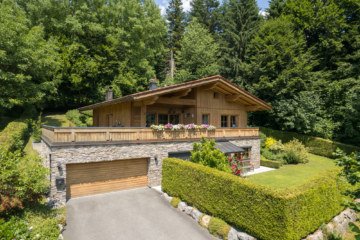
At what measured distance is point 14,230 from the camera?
20.4 ft

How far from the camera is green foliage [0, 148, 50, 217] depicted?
23.2ft

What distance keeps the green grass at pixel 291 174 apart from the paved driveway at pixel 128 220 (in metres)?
6.72

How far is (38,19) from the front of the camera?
92.6 feet

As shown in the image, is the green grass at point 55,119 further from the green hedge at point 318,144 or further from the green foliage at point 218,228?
the green hedge at point 318,144

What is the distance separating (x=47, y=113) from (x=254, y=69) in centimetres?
3297

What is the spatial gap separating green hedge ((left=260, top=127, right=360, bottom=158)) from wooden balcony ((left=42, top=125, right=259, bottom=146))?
→ 43.9 feet

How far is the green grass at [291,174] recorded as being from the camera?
13.1m

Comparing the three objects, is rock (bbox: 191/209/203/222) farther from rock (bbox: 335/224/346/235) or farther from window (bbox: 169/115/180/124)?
window (bbox: 169/115/180/124)

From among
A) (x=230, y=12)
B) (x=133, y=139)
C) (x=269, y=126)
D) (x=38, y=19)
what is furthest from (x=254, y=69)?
(x=38, y=19)

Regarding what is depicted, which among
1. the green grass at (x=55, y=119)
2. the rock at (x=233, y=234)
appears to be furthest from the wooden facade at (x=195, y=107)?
the green grass at (x=55, y=119)

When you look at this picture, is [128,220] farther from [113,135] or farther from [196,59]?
[196,59]

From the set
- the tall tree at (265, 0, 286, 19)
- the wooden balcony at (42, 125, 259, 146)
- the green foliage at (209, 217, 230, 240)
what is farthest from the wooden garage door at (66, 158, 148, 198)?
the tall tree at (265, 0, 286, 19)

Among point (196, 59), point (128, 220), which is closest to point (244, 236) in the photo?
point (128, 220)

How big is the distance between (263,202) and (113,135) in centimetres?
790
